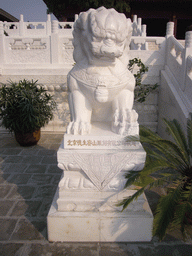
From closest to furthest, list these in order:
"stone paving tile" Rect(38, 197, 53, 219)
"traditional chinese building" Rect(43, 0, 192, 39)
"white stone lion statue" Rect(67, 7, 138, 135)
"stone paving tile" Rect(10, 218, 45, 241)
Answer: "white stone lion statue" Rect(67, 7, 138, 135), "stone paving tile" Rect(10, 218, 45, 241), "stone paving tile" Rect(38, 197, 53, 219), "traditional chinese building" Rect(43, 0, 192, 39)

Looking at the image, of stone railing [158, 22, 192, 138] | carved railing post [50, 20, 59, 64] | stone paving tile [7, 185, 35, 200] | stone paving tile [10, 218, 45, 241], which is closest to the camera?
stone paving tile [10, 218, 45, 241]

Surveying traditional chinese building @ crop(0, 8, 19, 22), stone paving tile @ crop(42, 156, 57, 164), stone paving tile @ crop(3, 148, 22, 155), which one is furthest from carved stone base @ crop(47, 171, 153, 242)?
traditional chinese building @ crop(0, 8, 19, 22)

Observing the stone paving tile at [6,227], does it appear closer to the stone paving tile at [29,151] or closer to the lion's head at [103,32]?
the lion's head at [103,32]

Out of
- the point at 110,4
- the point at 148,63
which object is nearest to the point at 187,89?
the point at 148,63

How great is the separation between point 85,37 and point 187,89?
2.76 meters

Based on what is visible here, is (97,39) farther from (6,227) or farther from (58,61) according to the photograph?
(58,61)

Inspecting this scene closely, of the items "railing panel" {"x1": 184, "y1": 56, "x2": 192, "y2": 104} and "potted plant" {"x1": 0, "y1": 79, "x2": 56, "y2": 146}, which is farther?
"potted plant" {"x1": 0, "y1": 79, "x2": 56, "y2": 146}

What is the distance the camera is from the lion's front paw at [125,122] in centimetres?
212

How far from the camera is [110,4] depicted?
10.1 metres

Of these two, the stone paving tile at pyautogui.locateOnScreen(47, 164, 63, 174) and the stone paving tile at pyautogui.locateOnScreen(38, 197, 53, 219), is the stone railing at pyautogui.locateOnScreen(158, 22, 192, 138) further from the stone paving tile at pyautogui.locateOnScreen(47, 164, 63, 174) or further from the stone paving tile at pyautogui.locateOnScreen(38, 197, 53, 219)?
the stone paving tile at pyautogui.locateOnScreen(38, 197, 53, 219)

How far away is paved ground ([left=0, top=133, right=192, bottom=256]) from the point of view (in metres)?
2.02

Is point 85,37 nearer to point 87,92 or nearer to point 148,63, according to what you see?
point 87,92

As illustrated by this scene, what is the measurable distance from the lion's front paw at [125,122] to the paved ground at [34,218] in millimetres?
1088

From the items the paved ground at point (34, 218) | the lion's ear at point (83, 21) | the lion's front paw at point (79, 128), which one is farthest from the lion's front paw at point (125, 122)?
the paved ground at point (34, 218)
